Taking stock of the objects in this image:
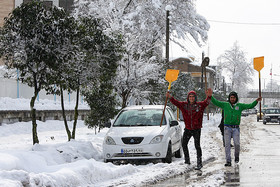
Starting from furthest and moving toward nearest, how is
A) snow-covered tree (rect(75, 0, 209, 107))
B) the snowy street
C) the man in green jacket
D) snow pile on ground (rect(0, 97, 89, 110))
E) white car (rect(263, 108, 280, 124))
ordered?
white car (rect(263, 108, 280, 124))
snow-covered tree (rect(75, 0, 209, 107))
snow pile on ground (rect(0, 97, 89, 110))
the man in green jacket
the snowy street

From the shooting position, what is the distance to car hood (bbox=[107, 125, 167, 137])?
1190 centimetres

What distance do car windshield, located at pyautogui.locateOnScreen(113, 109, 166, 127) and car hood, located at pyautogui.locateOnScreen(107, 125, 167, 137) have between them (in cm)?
37

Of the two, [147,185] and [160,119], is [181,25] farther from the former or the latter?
[147,185]

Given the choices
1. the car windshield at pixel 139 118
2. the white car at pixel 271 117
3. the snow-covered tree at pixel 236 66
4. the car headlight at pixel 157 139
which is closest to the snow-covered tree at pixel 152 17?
the white car at pixel 271 117

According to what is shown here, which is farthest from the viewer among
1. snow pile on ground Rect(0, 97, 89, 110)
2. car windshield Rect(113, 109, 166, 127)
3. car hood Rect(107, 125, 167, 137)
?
snow pile on ground Rect(0, 97, 89, 110)

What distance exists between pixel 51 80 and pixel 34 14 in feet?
6.46

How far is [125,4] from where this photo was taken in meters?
38.7

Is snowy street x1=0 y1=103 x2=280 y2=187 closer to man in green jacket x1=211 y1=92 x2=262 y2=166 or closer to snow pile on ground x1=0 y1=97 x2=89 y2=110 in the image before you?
man in green jacket x1=211 y1=92 x2=262 y2=166

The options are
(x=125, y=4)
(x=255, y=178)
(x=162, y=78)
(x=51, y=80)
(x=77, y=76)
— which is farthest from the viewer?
(x=125, y=4)

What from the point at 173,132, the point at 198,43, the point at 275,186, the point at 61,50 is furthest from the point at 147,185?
the point at 198,43

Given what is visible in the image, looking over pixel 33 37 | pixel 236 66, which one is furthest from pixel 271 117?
pixel 236 66

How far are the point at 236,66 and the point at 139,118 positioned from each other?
96.9 meters

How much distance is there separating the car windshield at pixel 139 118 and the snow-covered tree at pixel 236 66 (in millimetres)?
94728

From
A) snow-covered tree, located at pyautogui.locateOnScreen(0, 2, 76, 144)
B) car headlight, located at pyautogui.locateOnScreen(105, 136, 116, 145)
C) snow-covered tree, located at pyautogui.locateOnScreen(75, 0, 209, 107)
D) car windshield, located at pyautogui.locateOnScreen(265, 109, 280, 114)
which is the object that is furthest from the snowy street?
car windshield, located at pyautogui.locateOnScreen(265, 109, 280, 114)
